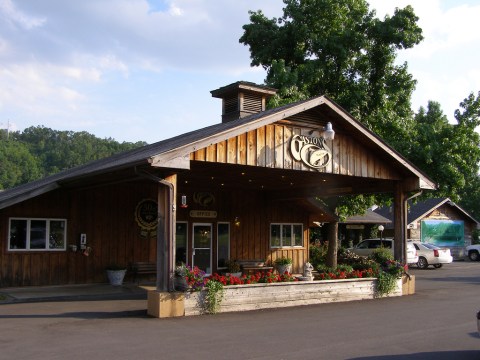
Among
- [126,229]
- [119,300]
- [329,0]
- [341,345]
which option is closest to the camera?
[341,345]

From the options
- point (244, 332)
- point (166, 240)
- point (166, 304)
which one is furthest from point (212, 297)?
point (244, 332)

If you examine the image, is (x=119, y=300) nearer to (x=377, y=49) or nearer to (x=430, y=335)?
(x=430, y=335)

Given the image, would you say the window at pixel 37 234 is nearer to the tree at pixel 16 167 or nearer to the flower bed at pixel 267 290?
the flower bed at pixel 267 290

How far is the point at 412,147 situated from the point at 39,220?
15219mm

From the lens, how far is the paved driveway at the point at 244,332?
8.48 m

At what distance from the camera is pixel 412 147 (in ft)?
78.5

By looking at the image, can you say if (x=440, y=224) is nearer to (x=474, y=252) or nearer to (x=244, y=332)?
(x=474, y=252)

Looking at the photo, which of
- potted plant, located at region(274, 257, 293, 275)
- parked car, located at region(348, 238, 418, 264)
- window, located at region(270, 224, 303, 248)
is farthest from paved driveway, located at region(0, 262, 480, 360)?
parked car, located at region(348, 238, 418, 264)

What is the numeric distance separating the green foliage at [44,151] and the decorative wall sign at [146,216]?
208 feet

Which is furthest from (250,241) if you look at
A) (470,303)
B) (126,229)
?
(470,303)

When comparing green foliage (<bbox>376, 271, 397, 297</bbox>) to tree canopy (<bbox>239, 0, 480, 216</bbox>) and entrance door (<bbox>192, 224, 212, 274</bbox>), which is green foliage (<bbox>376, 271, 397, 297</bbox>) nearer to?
entrance door (<bbox>192, 224, 212, 274</bbox>)

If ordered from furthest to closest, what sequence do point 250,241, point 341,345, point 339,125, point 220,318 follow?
point 250,241, point 339,125, point 220,318, point 341,345

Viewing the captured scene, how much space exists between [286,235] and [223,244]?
3.39 metres

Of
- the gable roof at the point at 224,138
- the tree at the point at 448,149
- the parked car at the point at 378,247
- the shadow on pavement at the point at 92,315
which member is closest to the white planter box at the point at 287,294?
the shadow on pavement at the point at 92,315
